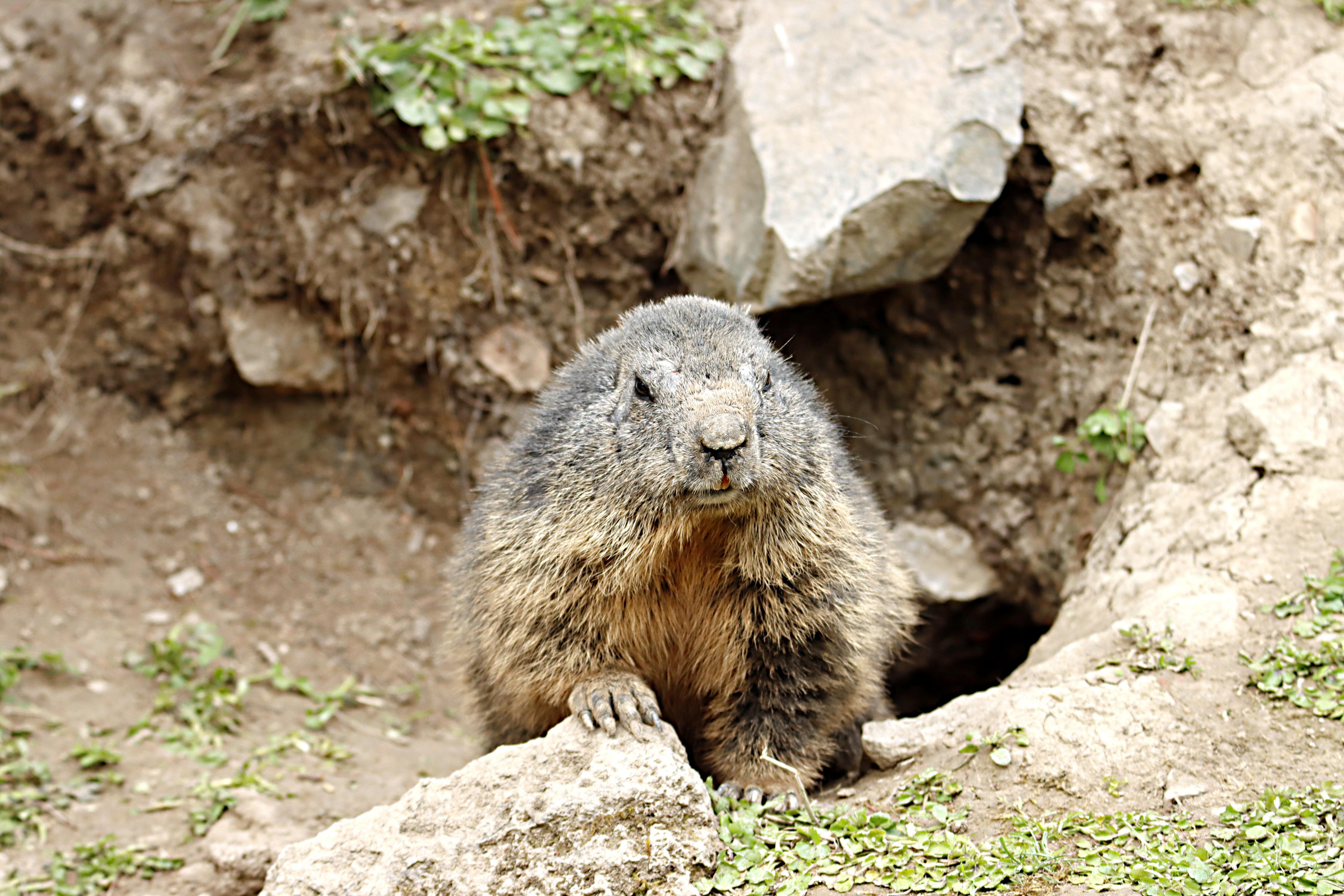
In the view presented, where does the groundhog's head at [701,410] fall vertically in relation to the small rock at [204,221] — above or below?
above

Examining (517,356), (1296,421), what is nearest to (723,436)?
(1296,421)

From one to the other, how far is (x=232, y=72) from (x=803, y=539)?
558 centimetres

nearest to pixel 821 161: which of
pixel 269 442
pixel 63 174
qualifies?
pixel 269 442

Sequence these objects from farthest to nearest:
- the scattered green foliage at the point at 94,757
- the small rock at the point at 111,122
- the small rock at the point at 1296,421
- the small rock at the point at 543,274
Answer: the small rock at the point at 543,274 → the small rock at the point at 111,122 → the scattered green foliage at the point at 94,757 → the small rock at the point at 1296,421

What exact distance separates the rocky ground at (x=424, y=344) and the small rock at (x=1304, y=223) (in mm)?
34

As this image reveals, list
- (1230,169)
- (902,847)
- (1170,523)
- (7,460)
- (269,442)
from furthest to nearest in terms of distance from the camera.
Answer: (269,442)
(7,460)
(1230,169)
(1170,523)
(902,847)

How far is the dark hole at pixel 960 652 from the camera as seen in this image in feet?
25.2

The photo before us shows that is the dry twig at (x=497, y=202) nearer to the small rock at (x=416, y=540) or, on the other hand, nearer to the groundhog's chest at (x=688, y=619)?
the small rock at (x=416, y=540)

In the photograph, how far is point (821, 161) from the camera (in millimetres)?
6359

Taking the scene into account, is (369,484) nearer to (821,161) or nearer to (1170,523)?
(821,161)

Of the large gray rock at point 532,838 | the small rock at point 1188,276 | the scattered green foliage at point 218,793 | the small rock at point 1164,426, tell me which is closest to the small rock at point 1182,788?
the large gray rock at point 532,838

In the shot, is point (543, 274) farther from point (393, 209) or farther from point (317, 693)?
point (317, 693)

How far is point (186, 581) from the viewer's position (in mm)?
7273

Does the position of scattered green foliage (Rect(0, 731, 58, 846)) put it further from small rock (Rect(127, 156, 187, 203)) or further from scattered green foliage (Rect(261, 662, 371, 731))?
small rock (Rect(127, 156, 187, 203))
